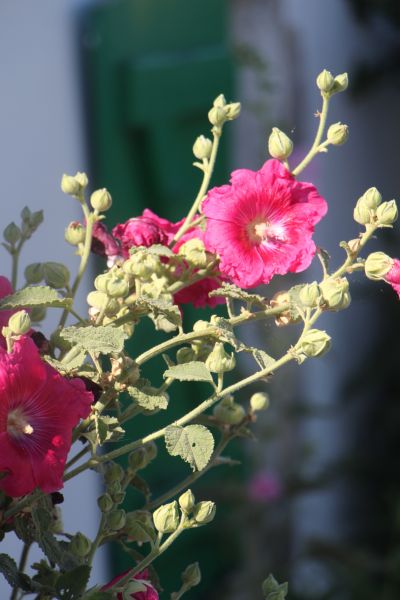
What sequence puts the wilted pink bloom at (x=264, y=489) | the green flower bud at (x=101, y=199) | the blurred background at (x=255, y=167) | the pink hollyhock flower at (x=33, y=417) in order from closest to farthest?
1. the pink hollyhock flower at (x=33, y=417)
2. the green flower bud at (x=101, y=199)
3. the blurred background at (x=255, y=167)
4. the wilted pink bloom at (x=264, y=489)

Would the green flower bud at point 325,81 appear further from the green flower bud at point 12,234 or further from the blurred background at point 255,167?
the blurred background at point 255,167

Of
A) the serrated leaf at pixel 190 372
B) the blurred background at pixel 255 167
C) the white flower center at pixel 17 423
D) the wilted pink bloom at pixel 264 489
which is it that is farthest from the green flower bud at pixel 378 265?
the wilted pink bloom at pixel 264 489

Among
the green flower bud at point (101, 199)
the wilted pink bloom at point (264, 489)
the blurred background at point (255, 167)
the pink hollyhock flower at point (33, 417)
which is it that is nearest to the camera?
the pink hollyhock flower at point (33, 417)

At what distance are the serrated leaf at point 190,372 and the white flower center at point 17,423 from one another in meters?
0.09

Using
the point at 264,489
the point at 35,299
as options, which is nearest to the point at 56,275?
the point at 35,299

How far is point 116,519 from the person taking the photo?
25.1 inches

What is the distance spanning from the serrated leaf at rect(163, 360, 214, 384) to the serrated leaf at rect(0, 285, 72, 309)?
0.07 meters

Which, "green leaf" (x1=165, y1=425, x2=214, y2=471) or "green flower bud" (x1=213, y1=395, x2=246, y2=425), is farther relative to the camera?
"green flower bud" (x1=213, y1=395, x2=246, y2=425)

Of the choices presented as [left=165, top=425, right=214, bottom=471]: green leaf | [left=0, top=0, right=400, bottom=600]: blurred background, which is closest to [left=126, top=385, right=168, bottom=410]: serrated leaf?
[left=165, top=425, right=214, bottom=471]: green leaf

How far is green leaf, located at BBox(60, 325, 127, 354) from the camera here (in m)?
0.58

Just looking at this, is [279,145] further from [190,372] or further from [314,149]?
[190,372]

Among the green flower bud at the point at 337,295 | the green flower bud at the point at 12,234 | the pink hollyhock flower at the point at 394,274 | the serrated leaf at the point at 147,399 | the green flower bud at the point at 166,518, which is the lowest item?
the green flower bud at the point at 166,518

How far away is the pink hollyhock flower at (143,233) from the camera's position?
673 millimetres

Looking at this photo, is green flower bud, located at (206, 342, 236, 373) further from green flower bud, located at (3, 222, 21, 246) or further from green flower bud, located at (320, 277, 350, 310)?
green flower bud, located at (3, 222, 21, 246)
